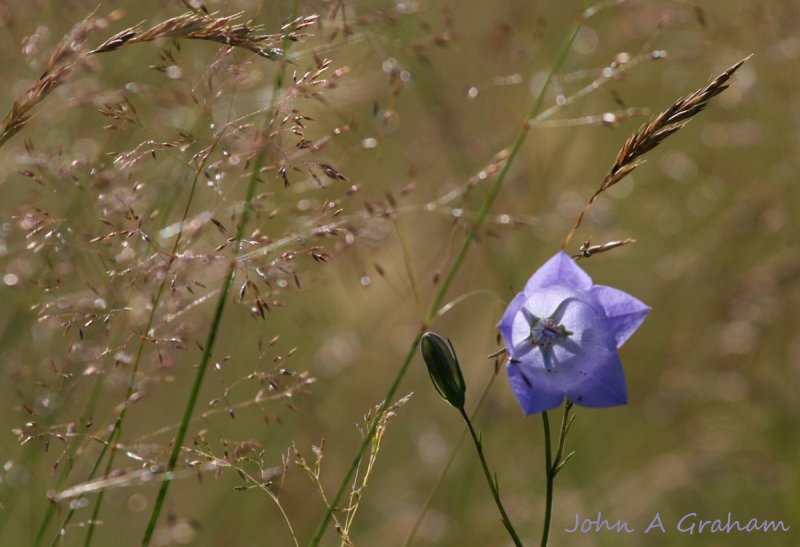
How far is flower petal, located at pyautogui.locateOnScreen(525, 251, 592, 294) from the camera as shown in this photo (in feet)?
5.15

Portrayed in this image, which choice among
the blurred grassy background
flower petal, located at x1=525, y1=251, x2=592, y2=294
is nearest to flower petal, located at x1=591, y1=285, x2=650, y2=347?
flower petal, located at x1=525, y1=251, x2=592, y2=294

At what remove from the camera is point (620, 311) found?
5.22 ft

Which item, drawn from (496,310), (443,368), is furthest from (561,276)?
(496,310)

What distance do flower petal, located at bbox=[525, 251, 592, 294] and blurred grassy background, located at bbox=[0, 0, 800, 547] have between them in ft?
2.75

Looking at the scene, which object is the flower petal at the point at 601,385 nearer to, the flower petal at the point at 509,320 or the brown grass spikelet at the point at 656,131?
the flower petal at the point at 509,320

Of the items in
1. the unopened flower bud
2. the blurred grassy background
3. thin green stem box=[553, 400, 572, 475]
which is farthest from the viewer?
the blurred grassy background

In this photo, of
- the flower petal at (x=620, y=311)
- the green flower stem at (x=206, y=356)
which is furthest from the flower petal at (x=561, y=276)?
the green flower stem at (x=206, y=356)

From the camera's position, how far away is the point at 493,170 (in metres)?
1.89

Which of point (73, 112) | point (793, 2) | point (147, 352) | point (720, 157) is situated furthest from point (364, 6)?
point (720, 157)

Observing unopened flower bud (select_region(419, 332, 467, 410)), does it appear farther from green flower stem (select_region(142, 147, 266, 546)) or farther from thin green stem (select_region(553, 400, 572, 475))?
green flower stem (select_region(142, 147, 266, 546))

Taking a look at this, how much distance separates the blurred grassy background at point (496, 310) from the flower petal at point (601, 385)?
3.13 feet

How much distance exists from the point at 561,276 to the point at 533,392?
0.69ft

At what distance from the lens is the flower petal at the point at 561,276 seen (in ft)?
5.15

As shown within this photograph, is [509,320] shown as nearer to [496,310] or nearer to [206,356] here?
[206,356]
